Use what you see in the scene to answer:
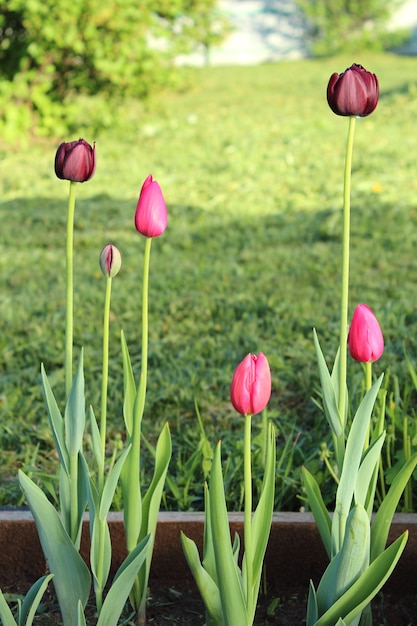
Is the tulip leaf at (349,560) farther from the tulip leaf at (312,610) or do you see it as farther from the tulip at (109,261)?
the tulip at (109,261)

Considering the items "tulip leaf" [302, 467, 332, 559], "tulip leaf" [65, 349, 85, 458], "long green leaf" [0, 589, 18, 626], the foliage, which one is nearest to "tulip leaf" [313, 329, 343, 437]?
"tulip leaf" [302, 467, 332, 559]

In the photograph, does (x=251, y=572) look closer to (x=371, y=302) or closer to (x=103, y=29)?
(x=371, y=302)

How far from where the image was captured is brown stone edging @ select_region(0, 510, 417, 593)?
77.3 inches

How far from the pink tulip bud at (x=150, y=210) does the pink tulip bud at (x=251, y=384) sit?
0.31 metres

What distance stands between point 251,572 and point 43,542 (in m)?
0.38

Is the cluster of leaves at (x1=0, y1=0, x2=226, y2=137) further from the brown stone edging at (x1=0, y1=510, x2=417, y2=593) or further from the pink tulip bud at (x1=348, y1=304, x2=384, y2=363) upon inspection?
the pink tulip bud at (x1=348, y1=304, x2=384, y2=363)

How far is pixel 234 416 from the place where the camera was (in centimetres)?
282

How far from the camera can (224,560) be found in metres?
1.44

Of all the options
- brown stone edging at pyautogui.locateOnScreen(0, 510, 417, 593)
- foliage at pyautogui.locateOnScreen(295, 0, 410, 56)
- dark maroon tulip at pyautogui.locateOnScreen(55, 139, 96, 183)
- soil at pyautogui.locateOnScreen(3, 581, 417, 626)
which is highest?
foliage at pyautogui.locateOnScreen(295, 0, 410, 56)

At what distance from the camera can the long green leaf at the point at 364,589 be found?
1.47m

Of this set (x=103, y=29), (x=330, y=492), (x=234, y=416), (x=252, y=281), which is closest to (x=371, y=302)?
(x=252, y=281)

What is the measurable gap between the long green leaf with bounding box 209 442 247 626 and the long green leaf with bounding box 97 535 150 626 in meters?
0.13

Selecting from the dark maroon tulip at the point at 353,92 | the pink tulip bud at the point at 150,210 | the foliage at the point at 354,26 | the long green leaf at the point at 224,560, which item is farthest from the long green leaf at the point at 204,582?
the foliage at the point at 354,26

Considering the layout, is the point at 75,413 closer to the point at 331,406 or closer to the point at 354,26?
the point at 331,406
